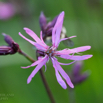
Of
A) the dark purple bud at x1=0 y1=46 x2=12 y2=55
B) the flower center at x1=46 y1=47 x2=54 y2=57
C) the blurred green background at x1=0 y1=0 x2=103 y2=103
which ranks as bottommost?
the blurred green background at x1=0 y1=0 x2=103 y2=103

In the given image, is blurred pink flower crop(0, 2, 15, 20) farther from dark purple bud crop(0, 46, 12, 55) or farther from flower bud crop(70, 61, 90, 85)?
dark purple bud crop(0, 46, 12, 55)

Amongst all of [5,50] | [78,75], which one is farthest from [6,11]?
[5,50]

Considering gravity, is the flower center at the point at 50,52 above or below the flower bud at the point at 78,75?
above

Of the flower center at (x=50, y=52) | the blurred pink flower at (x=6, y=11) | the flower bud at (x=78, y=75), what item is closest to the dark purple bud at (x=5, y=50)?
the flower center at (x=50, y=52)

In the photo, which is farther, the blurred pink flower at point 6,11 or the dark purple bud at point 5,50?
the blurred pink flower at point 6,11

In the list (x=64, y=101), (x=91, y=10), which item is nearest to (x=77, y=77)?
(x=64, y=101)

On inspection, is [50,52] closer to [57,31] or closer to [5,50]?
[57,31]

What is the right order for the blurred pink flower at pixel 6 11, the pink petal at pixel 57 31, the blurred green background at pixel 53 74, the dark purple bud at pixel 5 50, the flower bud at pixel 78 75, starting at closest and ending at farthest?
the pink petal at pixel 57 31, the dark purple bud at pixel 5 50, the flower bud at pixel 78 75, the blurred green background at pixel 53 74, the blurred pink flower at pixel 6 11

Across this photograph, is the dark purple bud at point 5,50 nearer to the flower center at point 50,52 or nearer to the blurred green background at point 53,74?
the flower center at point 50,52

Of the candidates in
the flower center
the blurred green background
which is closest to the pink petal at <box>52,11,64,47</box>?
the flower center

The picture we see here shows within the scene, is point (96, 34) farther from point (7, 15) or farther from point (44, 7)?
point (7, 15)

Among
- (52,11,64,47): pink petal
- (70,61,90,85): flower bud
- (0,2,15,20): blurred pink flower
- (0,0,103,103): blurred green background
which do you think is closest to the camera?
(52,11,64,47): pink petal
